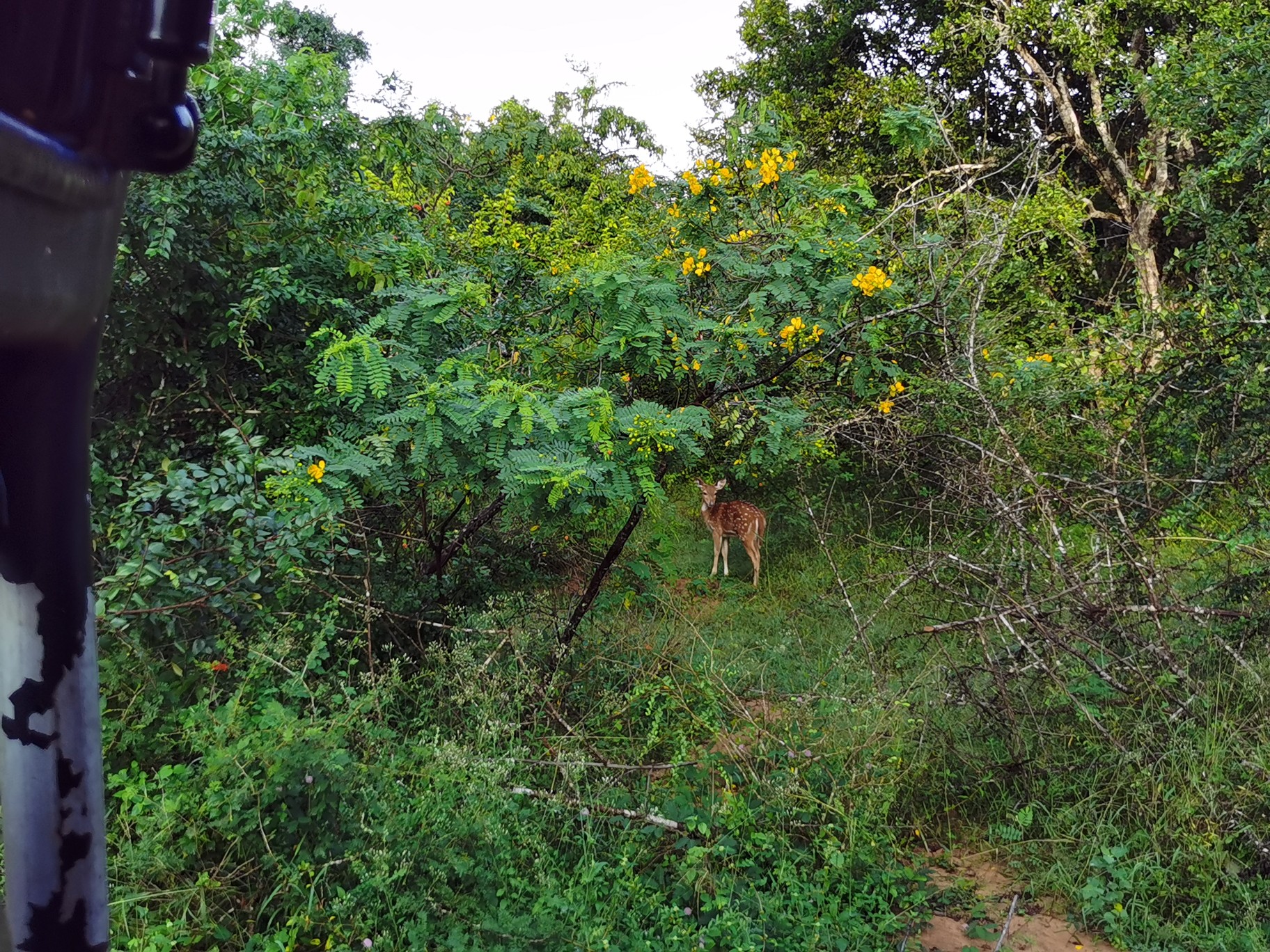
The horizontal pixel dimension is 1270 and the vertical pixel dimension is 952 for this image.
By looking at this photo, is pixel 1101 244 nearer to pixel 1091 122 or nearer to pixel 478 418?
pixel 1091 122

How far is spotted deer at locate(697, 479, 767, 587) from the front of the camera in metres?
7.22

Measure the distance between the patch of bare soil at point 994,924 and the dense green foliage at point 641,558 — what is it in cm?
9

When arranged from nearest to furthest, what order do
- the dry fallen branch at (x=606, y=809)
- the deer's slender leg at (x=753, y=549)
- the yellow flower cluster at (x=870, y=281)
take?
the dry fallen branch at (x=606, y=809) → the yellow flower cluster at (x=870, y=281) → the deer's slender leg at (x=753, y=549)

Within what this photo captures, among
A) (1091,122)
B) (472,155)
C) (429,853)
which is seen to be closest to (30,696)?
(429,853)

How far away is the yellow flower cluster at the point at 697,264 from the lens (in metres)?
4.73

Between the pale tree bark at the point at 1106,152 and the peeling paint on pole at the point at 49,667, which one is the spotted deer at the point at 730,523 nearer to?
the pale tree bark at the point at 1106,152

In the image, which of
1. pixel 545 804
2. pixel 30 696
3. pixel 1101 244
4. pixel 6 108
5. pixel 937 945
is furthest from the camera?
pixel 1101 244

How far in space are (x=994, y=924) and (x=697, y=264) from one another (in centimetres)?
324

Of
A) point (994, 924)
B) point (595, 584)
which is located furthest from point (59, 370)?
point (595, 584)

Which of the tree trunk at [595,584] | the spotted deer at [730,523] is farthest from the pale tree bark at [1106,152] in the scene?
the tree trunk at [595,584]

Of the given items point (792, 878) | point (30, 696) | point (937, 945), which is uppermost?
point (30, 696)

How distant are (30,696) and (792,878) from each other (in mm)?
2999

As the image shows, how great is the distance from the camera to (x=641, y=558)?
18.7 feet

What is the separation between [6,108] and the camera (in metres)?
0.47
